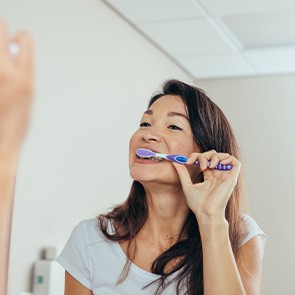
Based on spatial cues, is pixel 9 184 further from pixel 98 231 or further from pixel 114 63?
pixel 114 63

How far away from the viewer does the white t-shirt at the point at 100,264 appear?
5.27ft

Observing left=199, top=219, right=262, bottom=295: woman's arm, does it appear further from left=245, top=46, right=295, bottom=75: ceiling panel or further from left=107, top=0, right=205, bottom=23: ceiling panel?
left=245, top=46, right=295, bottom=75: ceiling panel

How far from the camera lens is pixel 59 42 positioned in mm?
2963

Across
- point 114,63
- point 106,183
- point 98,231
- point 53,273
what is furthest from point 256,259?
point 114,63

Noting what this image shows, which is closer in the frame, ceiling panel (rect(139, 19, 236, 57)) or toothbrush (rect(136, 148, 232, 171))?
toothbrush (rect(136, 148, 232, 171))

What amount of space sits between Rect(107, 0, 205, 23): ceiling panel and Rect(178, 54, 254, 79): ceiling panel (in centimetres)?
79

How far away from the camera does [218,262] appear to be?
1.52 meters

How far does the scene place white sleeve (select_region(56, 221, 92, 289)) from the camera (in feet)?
5.40

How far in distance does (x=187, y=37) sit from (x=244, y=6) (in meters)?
0.61

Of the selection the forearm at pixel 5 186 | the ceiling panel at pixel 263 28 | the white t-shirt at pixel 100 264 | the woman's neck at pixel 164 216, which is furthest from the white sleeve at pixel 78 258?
→ the ceiling panel at pixel 263 28

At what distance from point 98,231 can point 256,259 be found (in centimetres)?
42

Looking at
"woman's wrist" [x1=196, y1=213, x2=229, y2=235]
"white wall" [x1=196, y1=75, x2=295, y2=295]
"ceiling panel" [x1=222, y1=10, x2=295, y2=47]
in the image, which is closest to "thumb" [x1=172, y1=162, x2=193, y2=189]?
"woman's wrist" [x1=196, y1=213, x2=229, y2=235]

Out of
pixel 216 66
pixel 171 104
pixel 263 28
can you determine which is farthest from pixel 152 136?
pixel 216 66

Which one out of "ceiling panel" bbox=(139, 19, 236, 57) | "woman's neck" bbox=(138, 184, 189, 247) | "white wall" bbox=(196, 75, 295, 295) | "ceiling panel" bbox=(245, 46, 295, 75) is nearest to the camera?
"woman's neck" bbox=(138, 184, 189, 247)
